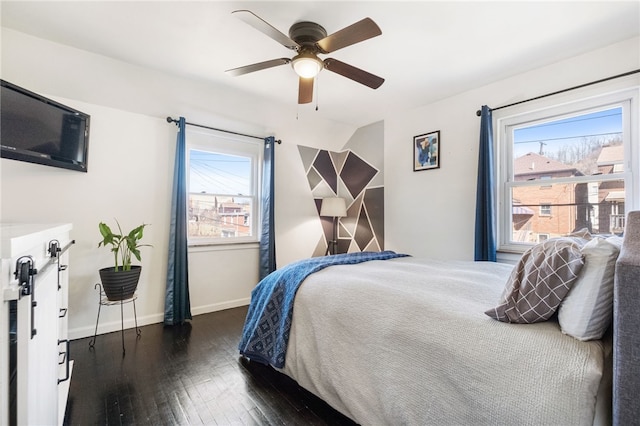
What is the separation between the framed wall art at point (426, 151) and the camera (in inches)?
134

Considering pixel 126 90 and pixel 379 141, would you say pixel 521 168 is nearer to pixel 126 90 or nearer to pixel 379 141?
pixel 379 141

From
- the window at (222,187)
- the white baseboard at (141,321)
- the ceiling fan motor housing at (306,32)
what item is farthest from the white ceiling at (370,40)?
the white baseboard at (141,321)

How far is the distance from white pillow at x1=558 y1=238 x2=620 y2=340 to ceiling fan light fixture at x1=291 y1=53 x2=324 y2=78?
1.88m

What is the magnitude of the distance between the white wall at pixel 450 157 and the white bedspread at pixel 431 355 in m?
1.35

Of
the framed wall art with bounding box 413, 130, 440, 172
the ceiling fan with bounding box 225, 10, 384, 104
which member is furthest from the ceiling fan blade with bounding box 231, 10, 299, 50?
the framed wall art with bounding box 413, 130, 440, 172

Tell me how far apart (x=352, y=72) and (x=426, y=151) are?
5.81 ft

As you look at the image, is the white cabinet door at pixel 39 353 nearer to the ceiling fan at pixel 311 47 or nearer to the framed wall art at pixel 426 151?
the ceiling fan at pixel 311 47

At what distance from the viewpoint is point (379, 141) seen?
4.10 m

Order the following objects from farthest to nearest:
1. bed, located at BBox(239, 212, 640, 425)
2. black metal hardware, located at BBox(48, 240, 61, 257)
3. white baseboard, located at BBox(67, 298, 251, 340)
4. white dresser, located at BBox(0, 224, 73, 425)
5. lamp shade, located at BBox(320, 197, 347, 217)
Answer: lamp shade, located at BBox(320, 197, 347, 217) < white baseboard, located at BBox(67, 298, 251, 340) < black metal hardware, located at BBox(48, 240, 61, 257) < bed, located at BBox(239, 212, 640, 425) < white dresser, located at BBox(0, 224, 73, 425)

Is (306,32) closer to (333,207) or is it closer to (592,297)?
(592,297)

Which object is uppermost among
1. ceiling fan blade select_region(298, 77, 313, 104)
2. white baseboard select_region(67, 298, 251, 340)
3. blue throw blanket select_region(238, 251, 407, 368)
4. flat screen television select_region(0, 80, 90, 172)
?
ceiling fan blade select_region(298, 77, 313, 104)

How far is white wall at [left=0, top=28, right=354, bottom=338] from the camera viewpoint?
7.70 feet

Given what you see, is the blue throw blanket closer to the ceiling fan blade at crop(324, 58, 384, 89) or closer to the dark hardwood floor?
the dark hardwood floor

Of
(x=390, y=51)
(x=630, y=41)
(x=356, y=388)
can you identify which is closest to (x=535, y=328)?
(x=356, y=388)
